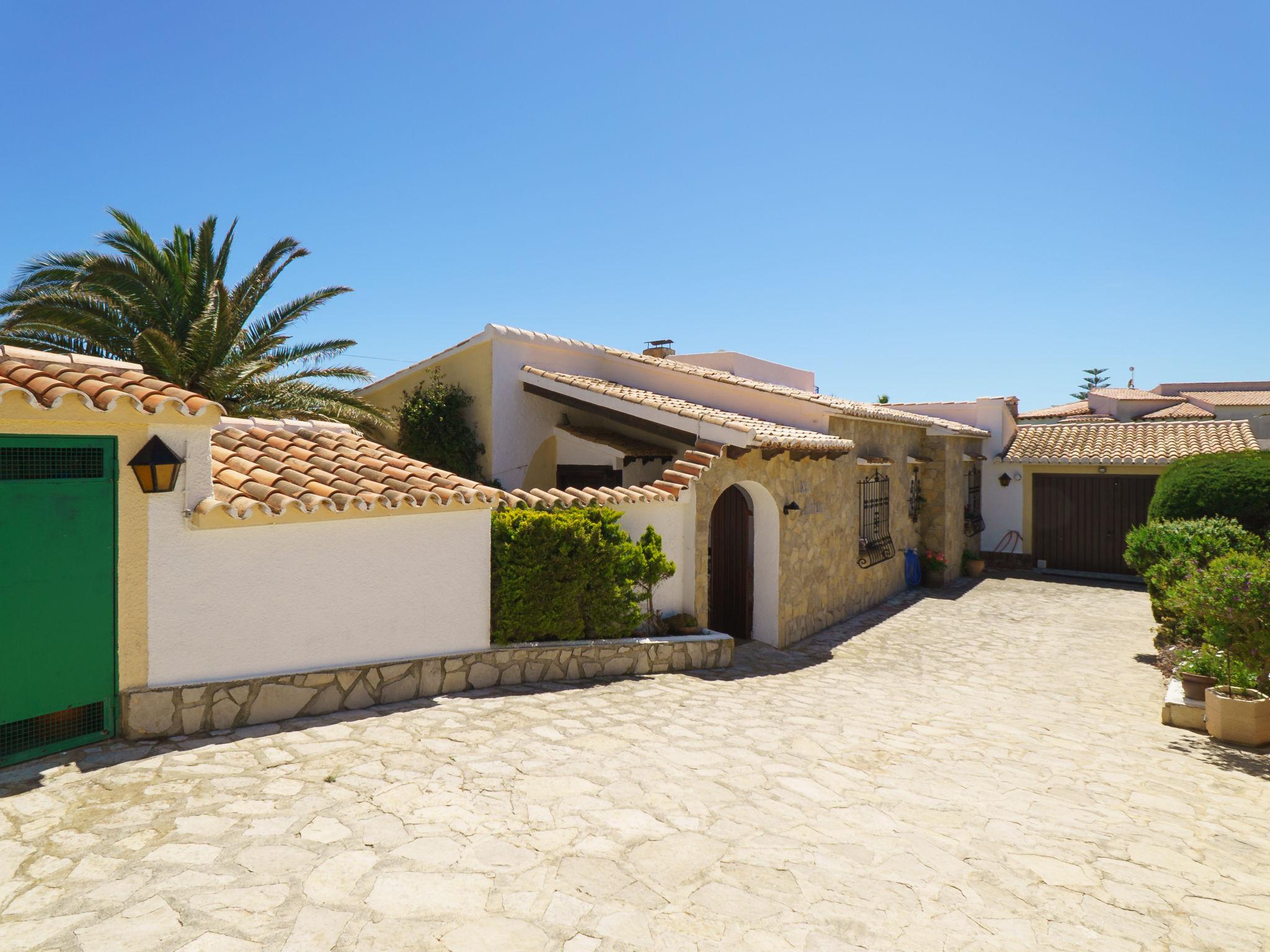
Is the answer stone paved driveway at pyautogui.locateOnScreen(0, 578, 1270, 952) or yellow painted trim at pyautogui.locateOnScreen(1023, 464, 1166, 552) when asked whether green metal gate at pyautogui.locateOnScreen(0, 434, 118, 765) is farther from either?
yellow painted trim at pyautogui.locateOnScreen(1023, 464, 1166, 552)

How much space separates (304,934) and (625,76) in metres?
13.1

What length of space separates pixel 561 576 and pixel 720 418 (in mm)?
3895

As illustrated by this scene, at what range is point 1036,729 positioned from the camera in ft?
25.8

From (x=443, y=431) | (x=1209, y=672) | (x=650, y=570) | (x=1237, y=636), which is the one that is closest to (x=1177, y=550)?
(x=1209, y=672)

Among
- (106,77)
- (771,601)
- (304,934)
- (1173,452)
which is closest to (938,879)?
(304,934)

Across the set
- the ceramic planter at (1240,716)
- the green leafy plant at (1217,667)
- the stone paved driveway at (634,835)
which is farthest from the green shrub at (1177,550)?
the stone paved driveway at (634,835)

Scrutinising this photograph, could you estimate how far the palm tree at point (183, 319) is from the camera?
38.4ft

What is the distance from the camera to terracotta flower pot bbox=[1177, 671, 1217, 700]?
810 cm

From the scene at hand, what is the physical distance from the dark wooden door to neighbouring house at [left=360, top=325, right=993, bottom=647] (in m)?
0.02

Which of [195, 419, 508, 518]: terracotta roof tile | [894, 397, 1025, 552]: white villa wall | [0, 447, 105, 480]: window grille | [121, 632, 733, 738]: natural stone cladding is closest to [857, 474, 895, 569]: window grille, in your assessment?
[121, 632, 733, 738]: natural stone cladding

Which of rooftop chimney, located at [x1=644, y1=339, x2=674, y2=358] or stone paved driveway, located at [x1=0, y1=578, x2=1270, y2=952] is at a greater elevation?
rooftop chimney, located at [x1=644, y1=339, x2=674, y2=358]

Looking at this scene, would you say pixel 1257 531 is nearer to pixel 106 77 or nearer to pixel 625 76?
pixel 625 76

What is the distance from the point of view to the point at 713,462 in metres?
10.5

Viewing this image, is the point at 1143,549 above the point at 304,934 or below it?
above
